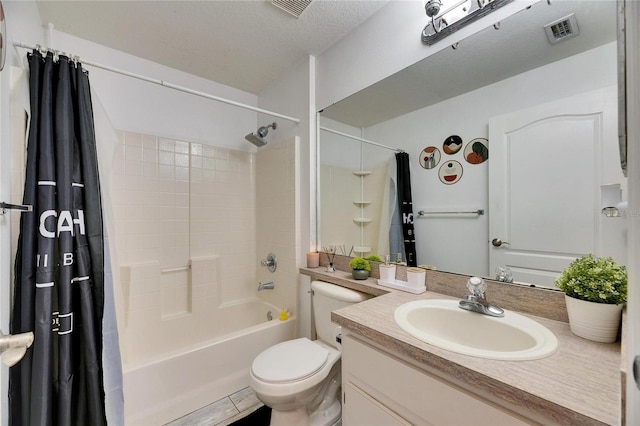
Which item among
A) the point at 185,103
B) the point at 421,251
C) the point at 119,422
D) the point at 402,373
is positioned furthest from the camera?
the point at 185,103

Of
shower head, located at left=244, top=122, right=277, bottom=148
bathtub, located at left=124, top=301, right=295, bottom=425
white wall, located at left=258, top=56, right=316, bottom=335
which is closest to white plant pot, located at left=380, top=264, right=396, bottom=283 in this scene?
white wall, located at left=258, top=56, right=316, bottom=335

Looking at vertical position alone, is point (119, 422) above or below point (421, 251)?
below

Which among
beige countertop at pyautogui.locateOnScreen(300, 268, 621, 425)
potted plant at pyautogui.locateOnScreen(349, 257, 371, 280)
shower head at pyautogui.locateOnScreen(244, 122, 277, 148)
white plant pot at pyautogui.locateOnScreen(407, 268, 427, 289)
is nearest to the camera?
beige countertop at pyautogui.locateOnScreen(300, 268, 621, 425)

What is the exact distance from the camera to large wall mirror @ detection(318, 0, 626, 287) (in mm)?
879

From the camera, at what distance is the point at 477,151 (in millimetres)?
1181

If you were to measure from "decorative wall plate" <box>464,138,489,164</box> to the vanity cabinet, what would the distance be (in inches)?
36.8

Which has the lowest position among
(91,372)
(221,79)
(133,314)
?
(133,314)

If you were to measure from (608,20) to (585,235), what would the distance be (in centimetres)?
73

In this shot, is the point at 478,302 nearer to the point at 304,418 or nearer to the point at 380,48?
the point at 304,418

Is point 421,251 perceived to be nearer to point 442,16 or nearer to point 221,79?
point 442,16

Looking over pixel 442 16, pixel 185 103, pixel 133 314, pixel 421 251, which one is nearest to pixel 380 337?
pixel 421 251

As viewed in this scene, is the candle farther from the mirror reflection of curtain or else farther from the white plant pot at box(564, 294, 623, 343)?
the white plant pot at box(564, 294, 623, 343)

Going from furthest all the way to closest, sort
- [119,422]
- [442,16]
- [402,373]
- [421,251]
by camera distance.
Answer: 1. [421,251]
2. [442,16]
3. [119,422]
4. [402,373]

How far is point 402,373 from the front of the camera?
2.56 feet
